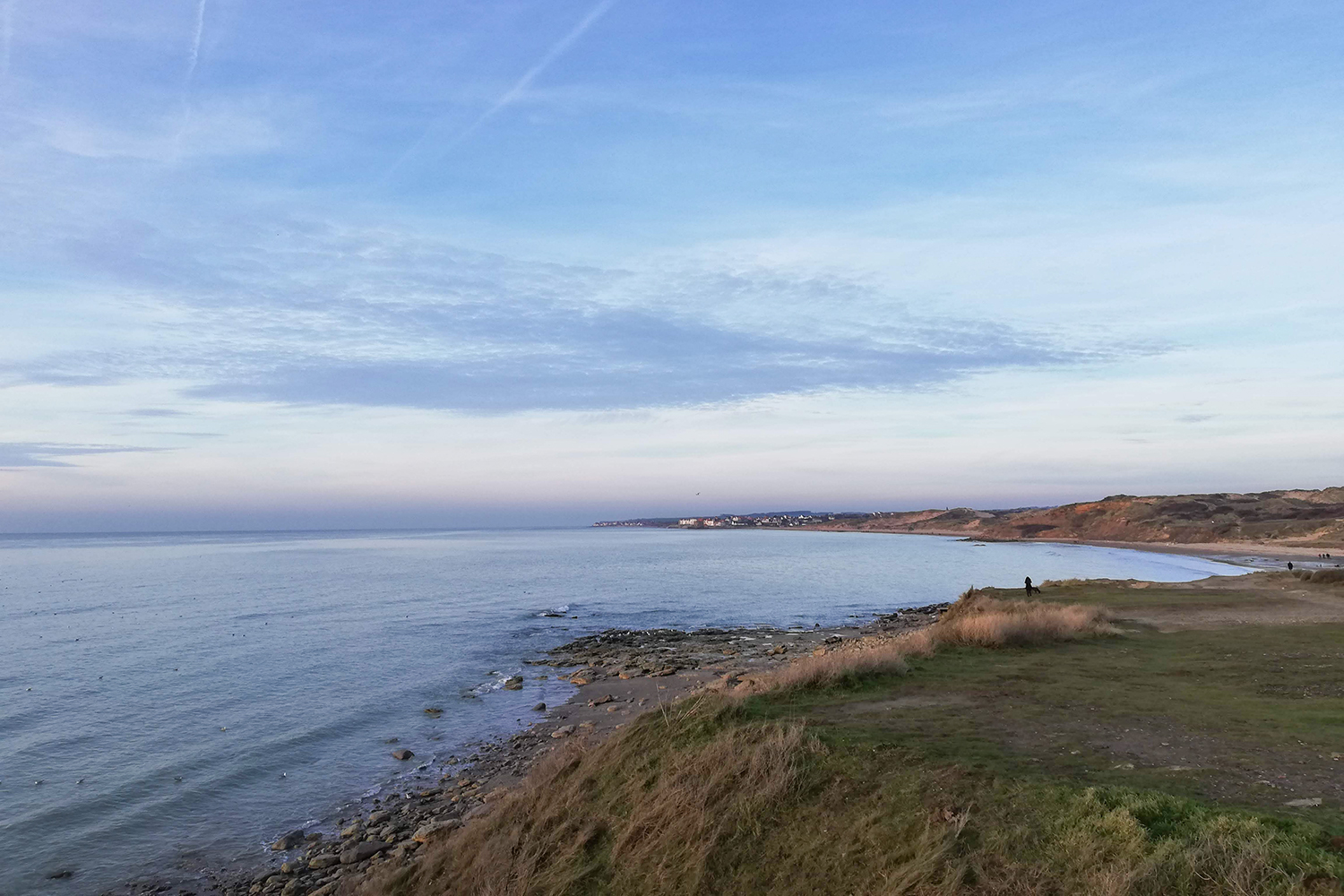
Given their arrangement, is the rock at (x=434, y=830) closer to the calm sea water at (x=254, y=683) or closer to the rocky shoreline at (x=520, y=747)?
the rocky shoreline at (x=520, y=747)

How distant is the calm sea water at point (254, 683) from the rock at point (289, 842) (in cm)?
54

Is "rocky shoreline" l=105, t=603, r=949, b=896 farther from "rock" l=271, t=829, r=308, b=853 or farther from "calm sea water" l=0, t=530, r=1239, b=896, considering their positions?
"calm sea water" l=0, t=530, r=1239, b=896

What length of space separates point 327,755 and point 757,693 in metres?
14.7

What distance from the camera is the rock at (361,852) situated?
15.2 m

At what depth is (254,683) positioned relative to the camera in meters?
32.4

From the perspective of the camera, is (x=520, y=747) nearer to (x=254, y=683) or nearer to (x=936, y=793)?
(x=936, y=793)

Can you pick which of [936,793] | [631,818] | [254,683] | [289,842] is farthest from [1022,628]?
[254,683]

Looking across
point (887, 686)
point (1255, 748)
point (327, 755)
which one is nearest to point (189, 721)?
point (327, 755)

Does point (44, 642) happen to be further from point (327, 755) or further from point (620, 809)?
point (620, 809)

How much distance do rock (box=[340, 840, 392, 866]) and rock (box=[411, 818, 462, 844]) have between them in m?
0.70

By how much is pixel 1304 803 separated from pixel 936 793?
4.45m

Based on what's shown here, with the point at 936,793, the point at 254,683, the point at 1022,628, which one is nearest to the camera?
the point at 936,793

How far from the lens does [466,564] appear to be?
380 ft

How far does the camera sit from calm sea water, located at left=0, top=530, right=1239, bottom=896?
59.2ft
